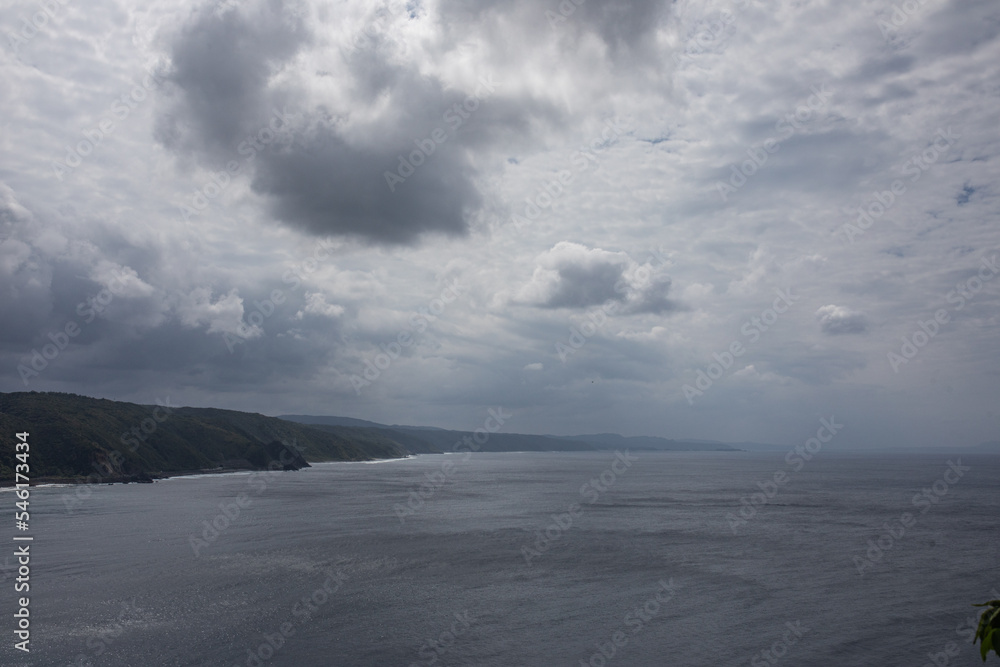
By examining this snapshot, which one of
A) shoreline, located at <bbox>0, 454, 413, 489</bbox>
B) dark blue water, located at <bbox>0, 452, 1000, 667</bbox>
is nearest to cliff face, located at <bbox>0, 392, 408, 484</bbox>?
shoreline, located at <bbox>0, 454, 413, 489</bbox>

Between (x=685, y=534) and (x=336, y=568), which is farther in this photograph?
(x=685, y=534)

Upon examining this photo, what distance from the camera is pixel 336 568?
50250 mm

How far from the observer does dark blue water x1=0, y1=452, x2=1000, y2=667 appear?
106 ft

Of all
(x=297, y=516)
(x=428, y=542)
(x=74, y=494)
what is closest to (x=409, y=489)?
(x=297, y=516)

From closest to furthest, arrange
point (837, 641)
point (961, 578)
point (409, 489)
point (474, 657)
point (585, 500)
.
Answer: point (474, 657), point (837, 641), point (961, 578), point (585, 500), point (409, 489)

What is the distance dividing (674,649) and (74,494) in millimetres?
114857

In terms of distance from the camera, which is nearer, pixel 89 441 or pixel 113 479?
pixel 113 479

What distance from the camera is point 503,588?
44.7m

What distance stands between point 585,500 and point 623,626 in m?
72.1

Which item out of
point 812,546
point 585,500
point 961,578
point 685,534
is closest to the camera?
point 961,578

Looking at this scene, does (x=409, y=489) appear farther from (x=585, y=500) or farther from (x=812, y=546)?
(x=812, y=546)

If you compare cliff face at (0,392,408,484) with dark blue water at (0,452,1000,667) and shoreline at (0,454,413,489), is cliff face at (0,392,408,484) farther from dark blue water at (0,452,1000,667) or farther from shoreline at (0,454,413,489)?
dark blue water at (0,452,1000,667)

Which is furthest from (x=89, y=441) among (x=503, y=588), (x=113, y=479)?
(x=503, y=588)

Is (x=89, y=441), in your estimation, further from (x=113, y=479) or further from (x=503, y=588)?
(x=503, y=588)
